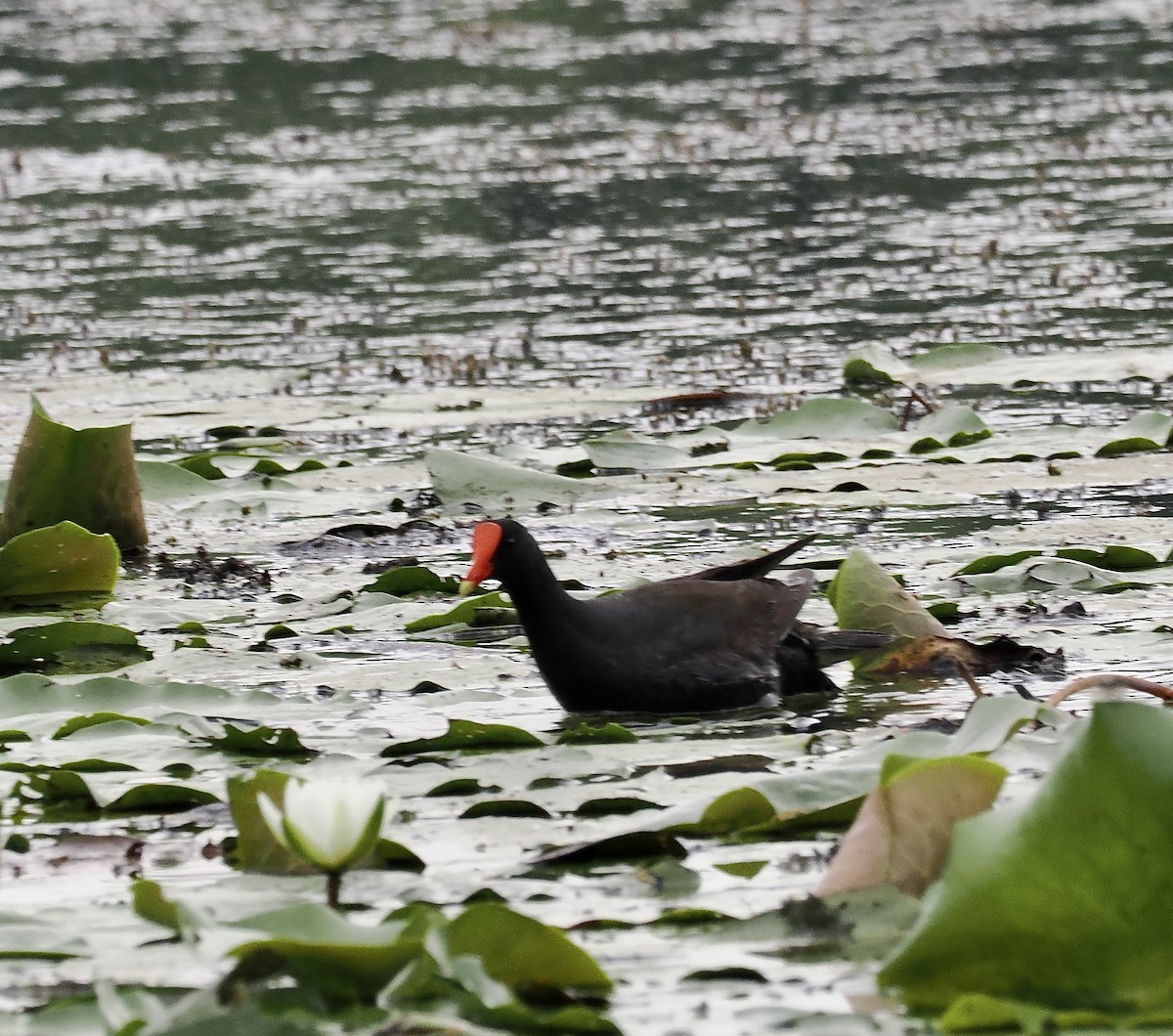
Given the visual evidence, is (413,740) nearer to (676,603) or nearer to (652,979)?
(676,603)

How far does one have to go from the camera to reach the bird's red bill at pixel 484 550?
19.6 feet

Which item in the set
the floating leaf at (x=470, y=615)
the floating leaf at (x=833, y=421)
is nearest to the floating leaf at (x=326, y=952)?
the floating leaf at (x=470, y=615)

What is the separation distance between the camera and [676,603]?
6.18 metres

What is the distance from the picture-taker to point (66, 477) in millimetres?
7527

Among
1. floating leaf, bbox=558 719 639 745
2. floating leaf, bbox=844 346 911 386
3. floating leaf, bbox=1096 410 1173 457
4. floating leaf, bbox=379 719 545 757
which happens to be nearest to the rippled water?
floating leaf, bbox=844 346 911 386

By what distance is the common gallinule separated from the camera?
5941mm

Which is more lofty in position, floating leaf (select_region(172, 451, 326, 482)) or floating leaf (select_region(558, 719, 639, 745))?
floating leaf (select_region(558, 719, 639, 745))

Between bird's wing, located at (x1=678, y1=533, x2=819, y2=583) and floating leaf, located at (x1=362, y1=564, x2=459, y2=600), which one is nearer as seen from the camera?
bird's wing, located at (x1=678, y1=533, x2=819, y2=583)

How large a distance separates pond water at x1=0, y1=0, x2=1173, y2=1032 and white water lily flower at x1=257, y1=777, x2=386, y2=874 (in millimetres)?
360

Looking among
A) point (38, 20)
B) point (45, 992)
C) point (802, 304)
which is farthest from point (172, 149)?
point (45, 992)

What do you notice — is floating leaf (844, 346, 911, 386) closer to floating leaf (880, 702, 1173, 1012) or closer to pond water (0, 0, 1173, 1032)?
pond water (0, 0, 1173, 1032)

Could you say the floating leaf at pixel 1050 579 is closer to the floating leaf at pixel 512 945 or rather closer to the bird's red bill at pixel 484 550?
the bird's red bill at pixel 484 550

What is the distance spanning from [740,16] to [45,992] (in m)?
33.0

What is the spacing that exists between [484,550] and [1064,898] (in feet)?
9.73
